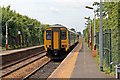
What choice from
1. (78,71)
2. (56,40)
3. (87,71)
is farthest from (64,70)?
(56,40)

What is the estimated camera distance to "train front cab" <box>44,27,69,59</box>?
3294 centimetres

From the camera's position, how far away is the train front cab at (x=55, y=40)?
3294cm

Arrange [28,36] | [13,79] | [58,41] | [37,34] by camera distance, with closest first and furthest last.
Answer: [13,79]
[58,41]
[28,36]
[37,34]

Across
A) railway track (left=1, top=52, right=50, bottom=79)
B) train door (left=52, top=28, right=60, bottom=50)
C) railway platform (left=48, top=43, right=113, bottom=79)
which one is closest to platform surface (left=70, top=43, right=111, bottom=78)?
railway platform (left=48, top=43, right=113, bottom=79)

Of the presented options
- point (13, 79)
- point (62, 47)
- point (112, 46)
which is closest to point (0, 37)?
point (62, 47)

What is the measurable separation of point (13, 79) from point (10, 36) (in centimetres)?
3783

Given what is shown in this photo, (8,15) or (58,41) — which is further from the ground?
Answer: (8,15)

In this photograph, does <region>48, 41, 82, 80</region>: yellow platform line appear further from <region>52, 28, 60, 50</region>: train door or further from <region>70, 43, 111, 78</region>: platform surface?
<region>52, 28, 60, 50</region>: train door

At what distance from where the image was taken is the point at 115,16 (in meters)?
15.2

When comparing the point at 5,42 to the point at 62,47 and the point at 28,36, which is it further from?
the point at 62,47

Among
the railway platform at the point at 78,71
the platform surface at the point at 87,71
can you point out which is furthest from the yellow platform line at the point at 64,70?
the platform surface at the point at 87,71

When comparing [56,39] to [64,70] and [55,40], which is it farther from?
[64,70]

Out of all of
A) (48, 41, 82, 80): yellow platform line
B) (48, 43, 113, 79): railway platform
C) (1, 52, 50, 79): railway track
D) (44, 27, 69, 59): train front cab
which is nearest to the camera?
(48, 43, 113, 79): railway platform

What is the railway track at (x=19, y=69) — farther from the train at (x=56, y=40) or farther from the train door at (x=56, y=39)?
the train door at (x=56, y=39)
